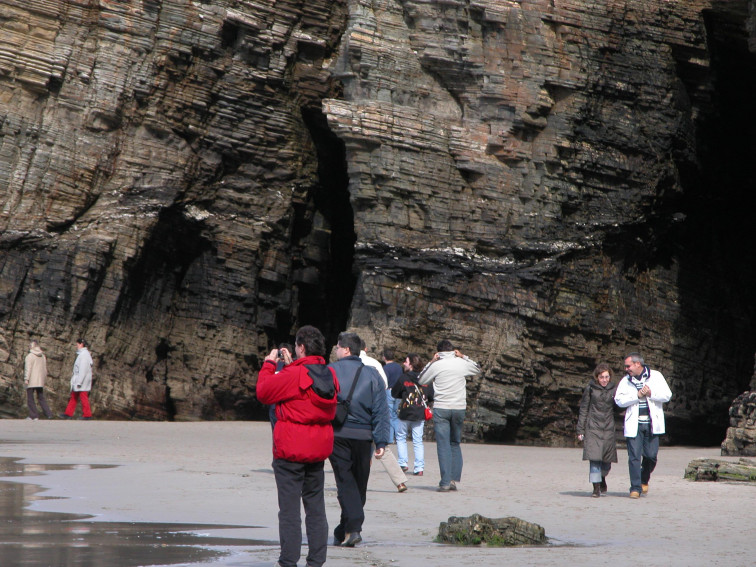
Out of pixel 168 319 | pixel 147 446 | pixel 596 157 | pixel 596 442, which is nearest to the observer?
pixel 596 442

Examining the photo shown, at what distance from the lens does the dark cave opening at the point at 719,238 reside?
24.3m

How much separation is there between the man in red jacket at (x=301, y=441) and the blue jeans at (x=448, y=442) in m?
5.21

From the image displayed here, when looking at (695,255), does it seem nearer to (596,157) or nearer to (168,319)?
(596,157)

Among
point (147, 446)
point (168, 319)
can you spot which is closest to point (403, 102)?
point (168, 319)

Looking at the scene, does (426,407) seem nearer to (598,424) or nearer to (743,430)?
(598,424)

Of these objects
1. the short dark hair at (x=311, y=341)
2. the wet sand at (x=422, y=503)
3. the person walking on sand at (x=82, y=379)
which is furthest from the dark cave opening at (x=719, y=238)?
the short dark hair at (x=311, y=341)

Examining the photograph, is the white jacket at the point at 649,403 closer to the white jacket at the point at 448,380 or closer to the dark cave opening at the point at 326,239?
the white jacket at the point at 448,380

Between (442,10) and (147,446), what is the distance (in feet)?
42.7

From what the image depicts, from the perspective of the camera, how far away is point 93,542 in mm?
7754

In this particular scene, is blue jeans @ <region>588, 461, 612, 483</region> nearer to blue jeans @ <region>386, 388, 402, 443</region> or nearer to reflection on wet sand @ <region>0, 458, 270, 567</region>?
blue jeans @ <region>386, 388, 402, 443</region>

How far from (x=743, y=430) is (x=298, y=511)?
13.3 metres

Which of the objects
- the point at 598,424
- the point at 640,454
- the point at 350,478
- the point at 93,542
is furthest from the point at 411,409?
the point at 93,542

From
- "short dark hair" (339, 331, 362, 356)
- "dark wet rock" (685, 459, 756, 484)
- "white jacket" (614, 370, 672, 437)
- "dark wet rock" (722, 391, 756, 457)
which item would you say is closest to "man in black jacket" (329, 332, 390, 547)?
"short dark hair" (339, 331, 362, 356)

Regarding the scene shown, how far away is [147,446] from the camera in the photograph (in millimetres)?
17297
